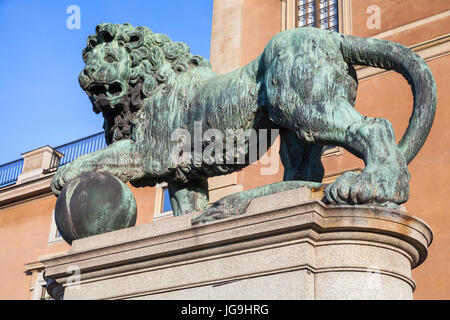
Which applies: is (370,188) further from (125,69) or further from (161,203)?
(161,203)

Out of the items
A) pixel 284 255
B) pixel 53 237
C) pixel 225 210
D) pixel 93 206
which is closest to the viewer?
pixel 284 255

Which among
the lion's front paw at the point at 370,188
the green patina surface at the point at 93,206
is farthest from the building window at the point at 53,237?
the lion's front paw at the point at 370,188

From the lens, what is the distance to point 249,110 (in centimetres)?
444

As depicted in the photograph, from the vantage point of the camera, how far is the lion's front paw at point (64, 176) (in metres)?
4.76

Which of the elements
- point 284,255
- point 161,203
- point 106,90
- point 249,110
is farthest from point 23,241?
point 284,255

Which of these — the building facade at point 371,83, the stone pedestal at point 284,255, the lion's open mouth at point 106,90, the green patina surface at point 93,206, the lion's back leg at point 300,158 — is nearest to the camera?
the stone pedestal at point 284,255

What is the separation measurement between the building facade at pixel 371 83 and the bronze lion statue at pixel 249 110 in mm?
8541

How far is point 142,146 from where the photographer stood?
190 inches

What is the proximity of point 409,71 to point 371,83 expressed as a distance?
11.2 meters

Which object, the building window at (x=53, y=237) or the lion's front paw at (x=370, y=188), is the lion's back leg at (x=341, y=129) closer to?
the lion's front paw at (x=370, y=188)
